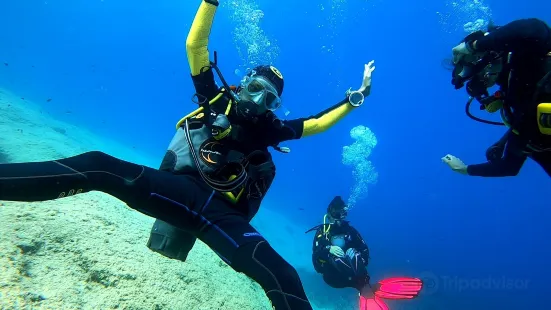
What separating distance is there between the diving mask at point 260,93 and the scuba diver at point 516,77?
2.26 m

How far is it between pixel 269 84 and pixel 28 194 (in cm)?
244

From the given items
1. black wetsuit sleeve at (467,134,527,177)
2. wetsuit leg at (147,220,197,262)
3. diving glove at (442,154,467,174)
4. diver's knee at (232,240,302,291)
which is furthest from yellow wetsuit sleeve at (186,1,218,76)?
diving glove at (442,154,467,174)

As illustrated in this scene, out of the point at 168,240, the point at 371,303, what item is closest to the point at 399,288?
the point at 371,303

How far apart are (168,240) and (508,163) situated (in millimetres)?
4467

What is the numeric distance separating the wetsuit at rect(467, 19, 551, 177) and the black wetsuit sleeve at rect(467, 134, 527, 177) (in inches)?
0.6

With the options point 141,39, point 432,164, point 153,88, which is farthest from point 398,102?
point 141,39

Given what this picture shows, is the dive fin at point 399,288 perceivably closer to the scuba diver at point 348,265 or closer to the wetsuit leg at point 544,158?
the scuba diver at point 348,265

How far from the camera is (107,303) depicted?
2.71 metres

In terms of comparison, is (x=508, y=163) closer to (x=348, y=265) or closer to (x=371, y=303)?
(x=371, y=303)

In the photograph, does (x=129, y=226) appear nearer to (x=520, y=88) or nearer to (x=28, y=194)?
(x=28, y=194)

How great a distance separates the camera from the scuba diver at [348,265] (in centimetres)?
579

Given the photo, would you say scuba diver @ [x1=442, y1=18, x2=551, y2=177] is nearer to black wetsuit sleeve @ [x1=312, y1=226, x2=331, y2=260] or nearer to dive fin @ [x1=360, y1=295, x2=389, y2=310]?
dive fin @ [x1=360, y1=295, x2=389, y2=310]

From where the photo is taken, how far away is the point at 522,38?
118 inches

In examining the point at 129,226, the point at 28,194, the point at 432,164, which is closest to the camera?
the point at 28,194
